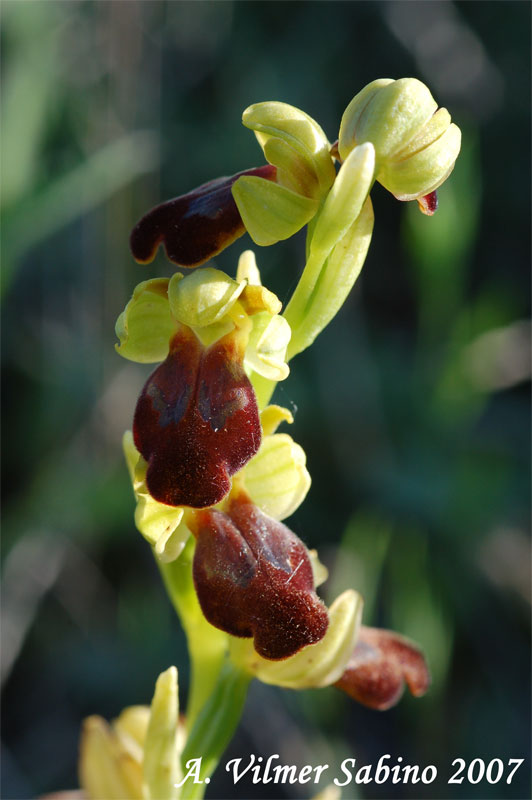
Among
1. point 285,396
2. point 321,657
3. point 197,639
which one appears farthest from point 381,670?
point 285,396

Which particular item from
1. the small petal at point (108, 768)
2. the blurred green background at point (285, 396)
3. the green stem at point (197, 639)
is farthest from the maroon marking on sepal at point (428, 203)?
the blurred green background at point (285, 396)

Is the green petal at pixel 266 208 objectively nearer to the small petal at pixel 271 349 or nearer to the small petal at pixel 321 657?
the small petal at pixel 271 349

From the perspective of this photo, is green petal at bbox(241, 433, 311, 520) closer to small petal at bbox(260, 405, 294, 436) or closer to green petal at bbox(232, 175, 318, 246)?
small petal at bbox(260, 405, 294, 436)

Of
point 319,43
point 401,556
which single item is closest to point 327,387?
point 401,556

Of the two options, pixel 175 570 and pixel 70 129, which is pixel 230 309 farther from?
pixel 70 129

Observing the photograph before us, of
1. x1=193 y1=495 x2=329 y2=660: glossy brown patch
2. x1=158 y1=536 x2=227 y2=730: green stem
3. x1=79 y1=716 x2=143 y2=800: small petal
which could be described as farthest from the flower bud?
x1=79 y1=716 x2=143 y2=800: small petal

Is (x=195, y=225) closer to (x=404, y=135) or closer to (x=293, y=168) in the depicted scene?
(x=293, y=168)
